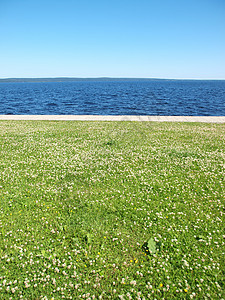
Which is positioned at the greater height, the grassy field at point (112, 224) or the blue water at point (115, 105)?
the blue water at point (115, 105)

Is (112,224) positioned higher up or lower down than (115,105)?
lower down

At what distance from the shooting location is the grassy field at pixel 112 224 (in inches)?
174

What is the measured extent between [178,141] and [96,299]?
12.7 meters

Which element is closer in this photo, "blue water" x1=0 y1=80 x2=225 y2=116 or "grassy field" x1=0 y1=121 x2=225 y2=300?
"grassy field" x1=0 y1=121 x2=225 y2=300

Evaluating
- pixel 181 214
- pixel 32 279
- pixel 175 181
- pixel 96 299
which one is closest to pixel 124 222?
→ pixel 181 214

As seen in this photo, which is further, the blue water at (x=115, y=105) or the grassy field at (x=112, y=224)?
the blue water at (x=115, y=105)

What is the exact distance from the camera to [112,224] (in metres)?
6.18

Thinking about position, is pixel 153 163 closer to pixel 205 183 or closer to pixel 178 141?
pixel 205 183

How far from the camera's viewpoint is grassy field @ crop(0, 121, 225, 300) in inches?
174

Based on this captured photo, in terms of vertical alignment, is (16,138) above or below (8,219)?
above

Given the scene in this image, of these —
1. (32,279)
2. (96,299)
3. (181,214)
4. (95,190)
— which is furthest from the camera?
(95,190)

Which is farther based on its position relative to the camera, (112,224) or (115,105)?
(115,105)

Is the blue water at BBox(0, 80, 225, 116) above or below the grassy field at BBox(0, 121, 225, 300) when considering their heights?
above

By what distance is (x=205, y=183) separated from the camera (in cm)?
869
